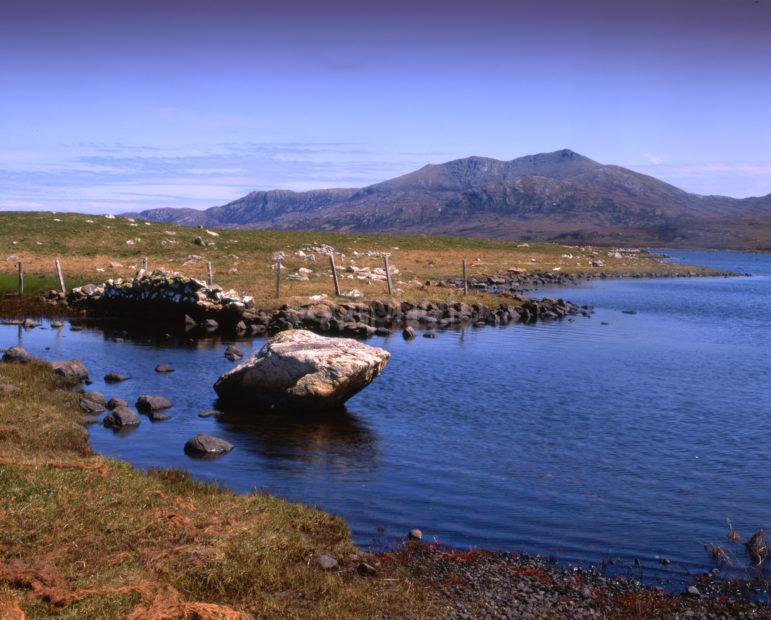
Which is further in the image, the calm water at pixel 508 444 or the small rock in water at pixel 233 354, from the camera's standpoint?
the small rock in water at pixel 233 354

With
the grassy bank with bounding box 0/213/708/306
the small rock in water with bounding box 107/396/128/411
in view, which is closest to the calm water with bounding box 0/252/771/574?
the small rock in water with bounding box 107/396/128/411

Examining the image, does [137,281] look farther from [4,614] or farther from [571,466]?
[4,614]

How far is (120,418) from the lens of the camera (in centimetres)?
2564

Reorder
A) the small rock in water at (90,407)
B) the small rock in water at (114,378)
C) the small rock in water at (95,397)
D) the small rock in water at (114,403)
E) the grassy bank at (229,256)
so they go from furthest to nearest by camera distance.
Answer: the grassy bank at (229,256)
the small rock in water at (114,378)
the small rock in water at (95,397)
the small rock in water at (114,403)
the small rock in water at (90,407)

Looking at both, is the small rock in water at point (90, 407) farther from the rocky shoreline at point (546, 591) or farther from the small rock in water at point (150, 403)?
the rocky shoreline at point (546, 591)

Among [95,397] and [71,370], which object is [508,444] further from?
[71,370]

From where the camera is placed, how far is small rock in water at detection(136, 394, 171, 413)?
28.0 meters

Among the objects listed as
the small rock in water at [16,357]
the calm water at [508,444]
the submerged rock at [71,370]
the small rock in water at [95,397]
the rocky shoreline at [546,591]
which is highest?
the small rock in water at [16,357]

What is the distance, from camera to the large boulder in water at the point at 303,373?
27609mm

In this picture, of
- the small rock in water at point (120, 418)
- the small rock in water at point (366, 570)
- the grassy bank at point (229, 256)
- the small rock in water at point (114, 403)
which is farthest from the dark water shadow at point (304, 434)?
the grassy bank at point (229, 256)

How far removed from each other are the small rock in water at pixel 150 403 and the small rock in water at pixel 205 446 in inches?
211

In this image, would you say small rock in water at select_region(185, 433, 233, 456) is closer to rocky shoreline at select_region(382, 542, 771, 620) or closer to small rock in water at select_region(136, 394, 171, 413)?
small rock in water at select_region(136, 394, 171, 413)

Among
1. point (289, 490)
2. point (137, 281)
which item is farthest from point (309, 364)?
point (137, 281)

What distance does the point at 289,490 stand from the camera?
19828 millimetres
